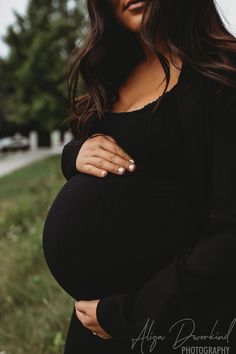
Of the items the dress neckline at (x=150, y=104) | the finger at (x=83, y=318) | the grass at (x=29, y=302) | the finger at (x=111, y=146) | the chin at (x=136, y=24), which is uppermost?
the chin at (x=136, y=24)

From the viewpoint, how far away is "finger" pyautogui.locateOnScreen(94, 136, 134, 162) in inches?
53.1

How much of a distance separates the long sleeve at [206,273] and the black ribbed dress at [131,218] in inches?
2.8

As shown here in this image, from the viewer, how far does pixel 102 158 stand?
1397 mm

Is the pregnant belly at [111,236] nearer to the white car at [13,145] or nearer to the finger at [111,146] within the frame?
the finger at [111,146]

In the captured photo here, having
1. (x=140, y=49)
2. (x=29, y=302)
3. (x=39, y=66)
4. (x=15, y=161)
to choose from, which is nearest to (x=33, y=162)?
(x=15, y=161)

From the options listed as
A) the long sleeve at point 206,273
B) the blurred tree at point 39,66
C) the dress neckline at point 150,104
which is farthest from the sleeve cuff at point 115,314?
the blurred tree at point 39,66

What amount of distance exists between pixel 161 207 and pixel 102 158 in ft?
0.79

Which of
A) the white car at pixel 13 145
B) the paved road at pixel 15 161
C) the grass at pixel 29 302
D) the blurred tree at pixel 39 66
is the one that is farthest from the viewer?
the white car at pixel 13 145

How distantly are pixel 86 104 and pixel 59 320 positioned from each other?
6.50ft

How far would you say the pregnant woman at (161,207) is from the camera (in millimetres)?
1140

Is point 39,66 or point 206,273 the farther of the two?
point 39,66

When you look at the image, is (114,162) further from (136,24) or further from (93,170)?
(136,24)

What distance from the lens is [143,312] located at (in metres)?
1.20

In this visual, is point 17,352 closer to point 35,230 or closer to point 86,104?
point 86,104
